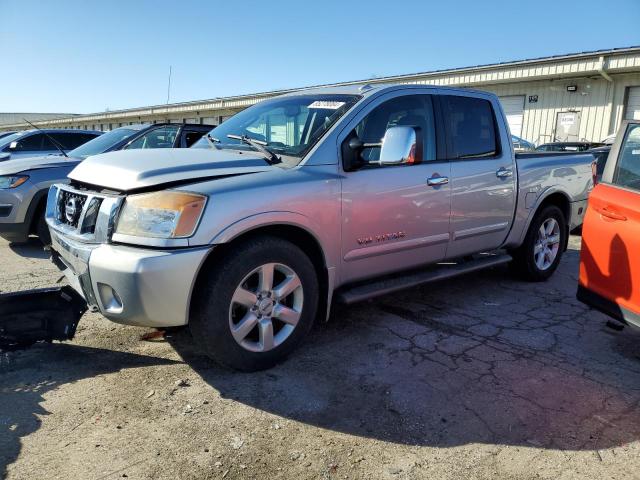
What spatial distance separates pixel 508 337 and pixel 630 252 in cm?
115

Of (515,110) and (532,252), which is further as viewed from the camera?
(515,110)

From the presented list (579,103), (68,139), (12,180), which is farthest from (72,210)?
(579,103)

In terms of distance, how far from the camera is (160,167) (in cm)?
304

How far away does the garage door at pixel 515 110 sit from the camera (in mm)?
16312

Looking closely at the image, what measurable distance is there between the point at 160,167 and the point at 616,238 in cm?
295

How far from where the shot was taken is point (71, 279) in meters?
3.22

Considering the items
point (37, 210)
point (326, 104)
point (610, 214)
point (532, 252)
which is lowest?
point (532, 252)

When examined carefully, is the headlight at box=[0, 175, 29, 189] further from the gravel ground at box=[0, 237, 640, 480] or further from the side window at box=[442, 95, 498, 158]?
the side window at box=[442, 95, 498, 158]

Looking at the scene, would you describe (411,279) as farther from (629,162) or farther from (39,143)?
(39,143)

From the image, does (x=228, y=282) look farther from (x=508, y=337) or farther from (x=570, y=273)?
(x=570, y=273)

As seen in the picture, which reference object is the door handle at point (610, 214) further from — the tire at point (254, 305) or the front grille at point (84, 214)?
the front grille at point (84, 214)

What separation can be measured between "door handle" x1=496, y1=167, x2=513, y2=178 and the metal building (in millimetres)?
11092

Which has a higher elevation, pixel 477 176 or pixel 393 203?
pixel 477 176

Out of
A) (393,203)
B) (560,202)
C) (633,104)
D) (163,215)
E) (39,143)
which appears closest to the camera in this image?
(163,215)
